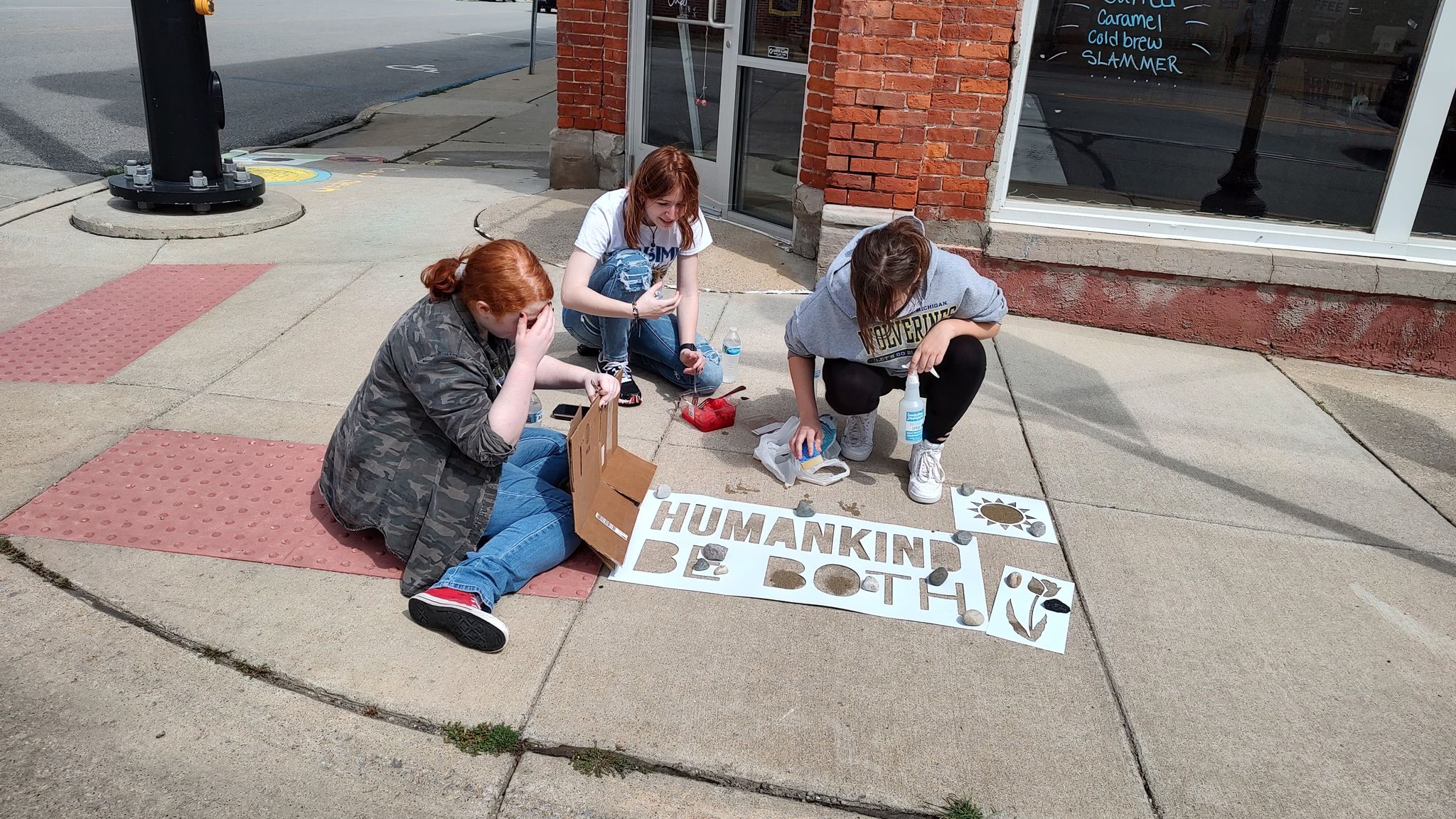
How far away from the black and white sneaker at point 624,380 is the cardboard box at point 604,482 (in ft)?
2.51

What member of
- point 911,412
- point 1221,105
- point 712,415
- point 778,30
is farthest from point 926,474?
point 778,30

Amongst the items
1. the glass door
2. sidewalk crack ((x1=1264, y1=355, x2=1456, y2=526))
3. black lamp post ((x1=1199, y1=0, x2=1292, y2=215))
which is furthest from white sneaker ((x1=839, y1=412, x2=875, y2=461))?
the glass door

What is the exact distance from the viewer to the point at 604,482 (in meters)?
3.52

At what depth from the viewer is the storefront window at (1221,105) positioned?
5402 millimetres

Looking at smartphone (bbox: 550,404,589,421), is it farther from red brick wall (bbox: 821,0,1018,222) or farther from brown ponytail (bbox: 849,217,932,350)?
red brick wall (bbox: 821,0,1018,222)

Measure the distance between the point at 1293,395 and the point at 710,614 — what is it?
356 cm

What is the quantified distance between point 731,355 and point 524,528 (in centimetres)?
175

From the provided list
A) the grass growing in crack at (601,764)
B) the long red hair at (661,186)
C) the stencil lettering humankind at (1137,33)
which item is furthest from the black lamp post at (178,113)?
the grass growing in crack at (601,764)

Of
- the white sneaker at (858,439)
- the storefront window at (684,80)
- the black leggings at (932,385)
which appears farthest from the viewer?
the storefront window at (684,80)

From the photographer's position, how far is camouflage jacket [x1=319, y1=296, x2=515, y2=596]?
2.92 m

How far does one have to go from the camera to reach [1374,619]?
3352 millimetres

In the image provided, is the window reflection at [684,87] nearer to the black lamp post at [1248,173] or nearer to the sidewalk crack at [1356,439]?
the black lamp post at [1248,173]

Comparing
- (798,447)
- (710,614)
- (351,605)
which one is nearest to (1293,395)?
(798,447)

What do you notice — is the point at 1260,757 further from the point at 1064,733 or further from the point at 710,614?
the point at 710,614
